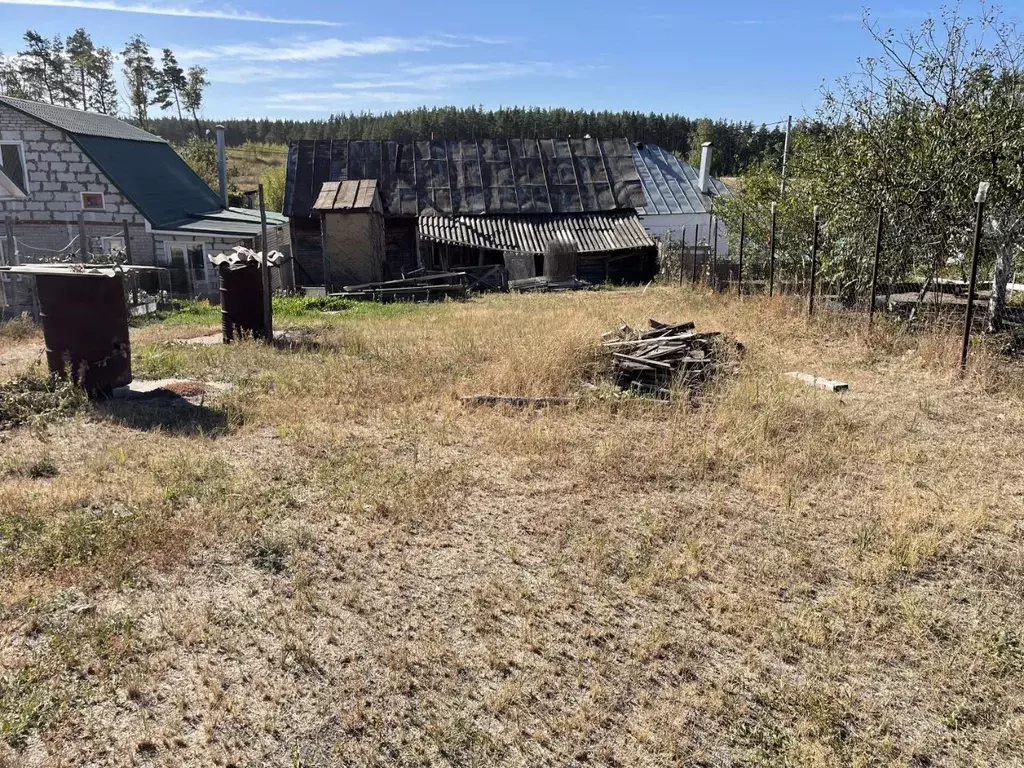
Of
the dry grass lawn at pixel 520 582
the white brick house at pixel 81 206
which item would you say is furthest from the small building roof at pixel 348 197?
the dry grass lawn at pixel 520 582

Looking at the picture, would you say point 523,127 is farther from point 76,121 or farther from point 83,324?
point 83,324

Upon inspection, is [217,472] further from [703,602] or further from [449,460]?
[703,602]

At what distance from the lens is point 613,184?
2794 centimetres

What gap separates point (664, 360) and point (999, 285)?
6.16 m

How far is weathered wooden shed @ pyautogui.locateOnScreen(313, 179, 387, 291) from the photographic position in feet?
73.9

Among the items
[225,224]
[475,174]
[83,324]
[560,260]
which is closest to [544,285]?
[560,260]

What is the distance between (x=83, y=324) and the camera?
800cm

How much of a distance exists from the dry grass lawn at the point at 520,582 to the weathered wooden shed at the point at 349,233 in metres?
15.5

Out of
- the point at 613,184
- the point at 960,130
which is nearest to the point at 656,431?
the point at 960,130

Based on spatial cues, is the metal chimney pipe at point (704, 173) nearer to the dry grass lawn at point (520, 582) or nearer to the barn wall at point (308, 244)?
the barn wall at point (308, 244)

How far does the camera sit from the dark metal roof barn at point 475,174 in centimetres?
2628

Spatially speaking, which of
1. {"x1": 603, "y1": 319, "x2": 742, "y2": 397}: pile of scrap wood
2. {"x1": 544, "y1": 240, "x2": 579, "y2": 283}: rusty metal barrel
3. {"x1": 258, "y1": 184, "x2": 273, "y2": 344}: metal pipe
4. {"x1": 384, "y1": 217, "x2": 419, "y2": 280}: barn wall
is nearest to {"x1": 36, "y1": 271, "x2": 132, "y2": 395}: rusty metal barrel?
{"x1": 258, "y1": 184, "x2": 273, "y2": 344}: metal pipe

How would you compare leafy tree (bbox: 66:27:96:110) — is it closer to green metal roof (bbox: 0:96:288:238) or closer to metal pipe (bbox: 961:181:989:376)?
green metal roof (bbox: 0:96:288:238)

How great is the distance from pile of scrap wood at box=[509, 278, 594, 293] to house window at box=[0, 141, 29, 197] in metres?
14.2
